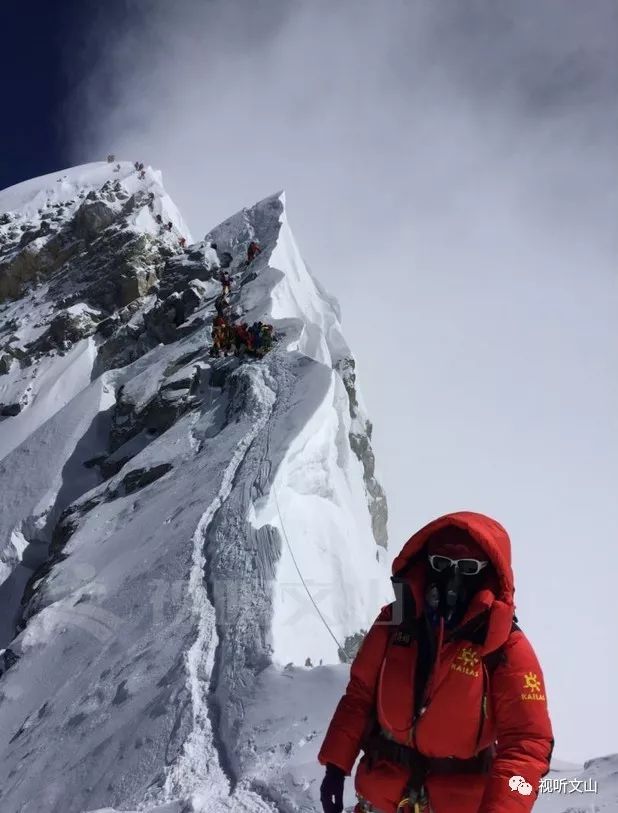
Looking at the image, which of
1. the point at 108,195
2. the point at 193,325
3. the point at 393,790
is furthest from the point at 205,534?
the point at 108,195

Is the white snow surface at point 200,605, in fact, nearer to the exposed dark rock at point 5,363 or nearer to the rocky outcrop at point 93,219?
the exposed dark rock at point 5,363

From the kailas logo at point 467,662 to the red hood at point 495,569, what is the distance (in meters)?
0.07

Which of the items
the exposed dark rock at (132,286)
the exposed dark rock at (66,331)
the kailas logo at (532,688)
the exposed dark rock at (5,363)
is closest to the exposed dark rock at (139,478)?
the kailas logo at (532,688)

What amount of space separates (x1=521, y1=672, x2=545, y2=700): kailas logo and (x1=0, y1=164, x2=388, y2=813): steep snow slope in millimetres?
2726

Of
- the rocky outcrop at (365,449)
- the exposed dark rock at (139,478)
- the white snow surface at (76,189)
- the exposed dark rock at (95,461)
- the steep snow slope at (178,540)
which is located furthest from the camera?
the white snow surface at (76,189)

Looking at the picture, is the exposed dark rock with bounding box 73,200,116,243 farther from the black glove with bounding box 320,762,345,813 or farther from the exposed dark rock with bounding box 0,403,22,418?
the black glove with bounding box 320,762,345,813

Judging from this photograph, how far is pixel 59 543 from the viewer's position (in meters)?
18.1

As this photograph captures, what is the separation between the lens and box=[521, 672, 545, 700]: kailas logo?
2492 mm

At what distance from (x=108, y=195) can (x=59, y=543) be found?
110 ft

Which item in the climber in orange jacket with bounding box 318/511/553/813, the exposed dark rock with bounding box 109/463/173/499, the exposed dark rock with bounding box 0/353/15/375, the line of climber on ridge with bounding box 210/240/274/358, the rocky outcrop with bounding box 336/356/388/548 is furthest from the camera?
the exposed dark rock with bounding box 0/353/15/375

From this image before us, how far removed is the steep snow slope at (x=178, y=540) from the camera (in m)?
6.02

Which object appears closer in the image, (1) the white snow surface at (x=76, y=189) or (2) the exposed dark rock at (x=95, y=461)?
(2) the exposed dark rock at (x=95, y=461)

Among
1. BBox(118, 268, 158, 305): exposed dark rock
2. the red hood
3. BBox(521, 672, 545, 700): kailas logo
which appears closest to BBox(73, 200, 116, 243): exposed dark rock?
BBox(118, 268, 158, 305): exposed dark rock

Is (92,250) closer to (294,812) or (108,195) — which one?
(108,195)
